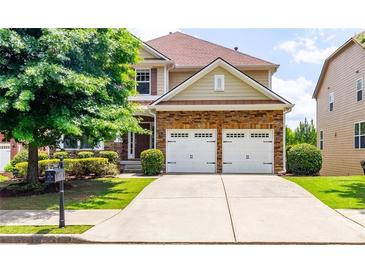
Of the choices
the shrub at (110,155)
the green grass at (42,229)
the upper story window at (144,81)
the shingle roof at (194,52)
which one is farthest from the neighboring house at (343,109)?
the green grass at (42,229)

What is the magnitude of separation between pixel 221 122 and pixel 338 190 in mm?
6684

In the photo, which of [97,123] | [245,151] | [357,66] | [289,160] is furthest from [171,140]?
[357,66]

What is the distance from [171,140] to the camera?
1712cm

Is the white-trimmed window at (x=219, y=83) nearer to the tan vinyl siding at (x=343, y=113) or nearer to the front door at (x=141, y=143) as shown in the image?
the front door at (x=141, y=143)

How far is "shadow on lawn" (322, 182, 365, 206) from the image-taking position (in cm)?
1029

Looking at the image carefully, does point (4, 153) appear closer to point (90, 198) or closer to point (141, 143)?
point (141, 143)

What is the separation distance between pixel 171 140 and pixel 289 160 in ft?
18.3

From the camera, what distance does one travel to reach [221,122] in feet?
55.3

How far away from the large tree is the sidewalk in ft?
7.01

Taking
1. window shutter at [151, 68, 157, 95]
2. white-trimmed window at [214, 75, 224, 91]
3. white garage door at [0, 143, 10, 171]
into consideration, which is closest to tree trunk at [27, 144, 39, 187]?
window shutter at [151, 68, 157, 95]

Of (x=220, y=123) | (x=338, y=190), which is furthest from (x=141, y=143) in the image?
(x=338, y=190)

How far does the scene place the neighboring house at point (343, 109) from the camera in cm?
1891

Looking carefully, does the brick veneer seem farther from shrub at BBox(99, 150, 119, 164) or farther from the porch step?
shrub at BBox(99, 150, 119, 164)

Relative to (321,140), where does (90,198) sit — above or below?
below
